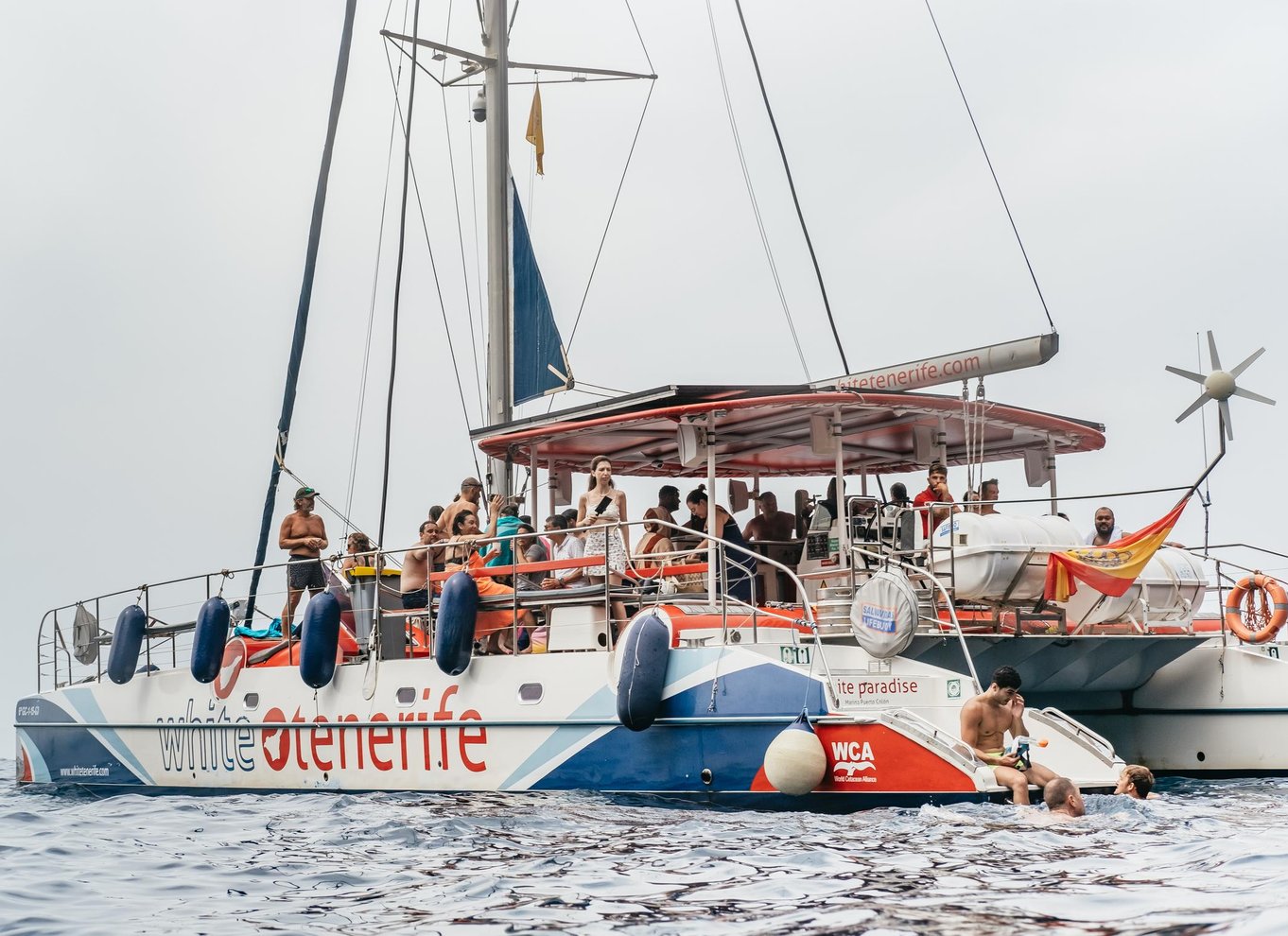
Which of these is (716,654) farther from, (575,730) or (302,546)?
(302,546)

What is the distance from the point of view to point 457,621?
1237 cm

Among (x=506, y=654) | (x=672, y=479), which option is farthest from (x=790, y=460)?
(x=506, y=654)

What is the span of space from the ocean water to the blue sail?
6.60 meters

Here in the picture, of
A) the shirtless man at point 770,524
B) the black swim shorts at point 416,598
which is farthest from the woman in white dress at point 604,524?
the shirtless man at point 770,524

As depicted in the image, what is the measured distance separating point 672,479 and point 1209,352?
5.96 meters

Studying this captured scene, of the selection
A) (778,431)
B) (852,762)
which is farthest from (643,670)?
(778,431)

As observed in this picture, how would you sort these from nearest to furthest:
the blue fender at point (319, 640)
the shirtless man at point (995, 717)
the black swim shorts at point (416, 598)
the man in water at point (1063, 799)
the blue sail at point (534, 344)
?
the man in water at point (1063, 799)
the shirtless man at point (995, 717)
the blue fender at point (319, 640)
the black swim shorts at point (416, 598)
the blue sail at point (534, 344)

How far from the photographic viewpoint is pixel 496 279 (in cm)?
1778

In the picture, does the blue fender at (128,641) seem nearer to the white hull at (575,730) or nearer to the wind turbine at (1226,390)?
the white hull at (575,730)

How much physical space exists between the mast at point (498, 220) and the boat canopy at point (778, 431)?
177 centimetres

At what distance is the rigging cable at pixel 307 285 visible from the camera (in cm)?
1730

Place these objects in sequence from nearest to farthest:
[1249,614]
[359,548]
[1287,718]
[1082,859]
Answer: [1082,859]
[1287,718]
[1249,614]
[359,548]

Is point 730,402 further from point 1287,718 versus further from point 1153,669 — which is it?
point 1287,718

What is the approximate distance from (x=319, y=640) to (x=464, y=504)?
6.33ft
